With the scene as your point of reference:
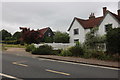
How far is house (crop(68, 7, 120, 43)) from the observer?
2320 centimetres

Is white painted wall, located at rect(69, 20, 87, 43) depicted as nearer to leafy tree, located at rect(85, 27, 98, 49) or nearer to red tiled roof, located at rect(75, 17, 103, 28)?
red tiled roof, located at rect(75, 17, 103, 28)

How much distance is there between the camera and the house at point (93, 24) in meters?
23.2

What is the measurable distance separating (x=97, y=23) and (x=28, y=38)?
46.4ft

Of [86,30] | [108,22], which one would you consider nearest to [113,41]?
[108,22]

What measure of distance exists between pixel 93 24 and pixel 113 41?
15933 millimetres

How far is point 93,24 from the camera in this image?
26.8 meters

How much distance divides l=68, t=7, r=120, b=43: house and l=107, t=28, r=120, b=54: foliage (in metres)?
12.0

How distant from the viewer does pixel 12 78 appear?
625cm

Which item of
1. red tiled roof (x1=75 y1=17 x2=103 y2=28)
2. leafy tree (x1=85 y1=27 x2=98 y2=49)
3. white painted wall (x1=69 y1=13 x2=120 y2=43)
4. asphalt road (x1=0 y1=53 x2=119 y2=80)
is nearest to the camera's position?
asphalt road (x1=0 y1=53 x2=119 y2=80)

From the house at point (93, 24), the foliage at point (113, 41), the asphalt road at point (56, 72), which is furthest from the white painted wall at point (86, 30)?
the asphalt road at point (56, 72)

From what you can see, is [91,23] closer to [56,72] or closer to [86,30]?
[86,30]

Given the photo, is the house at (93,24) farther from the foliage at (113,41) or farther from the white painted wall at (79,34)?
the foliage at (113,41)

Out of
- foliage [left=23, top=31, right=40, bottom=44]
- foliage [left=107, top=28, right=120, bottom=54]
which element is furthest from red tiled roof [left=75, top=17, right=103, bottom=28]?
foliage [left=107, top=28, right=120, bottom=54]

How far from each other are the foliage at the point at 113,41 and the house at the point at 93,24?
39.3 ft
